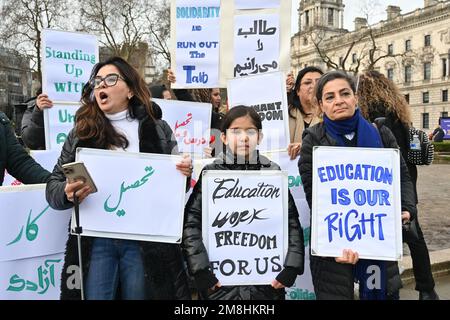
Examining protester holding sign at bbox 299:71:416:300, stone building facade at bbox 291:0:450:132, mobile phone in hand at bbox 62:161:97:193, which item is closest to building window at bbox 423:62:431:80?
stone building facade at bbox 291:0:450:132

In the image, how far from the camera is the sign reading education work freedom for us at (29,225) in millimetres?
2867

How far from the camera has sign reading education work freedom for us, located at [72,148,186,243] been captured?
2.56 meters

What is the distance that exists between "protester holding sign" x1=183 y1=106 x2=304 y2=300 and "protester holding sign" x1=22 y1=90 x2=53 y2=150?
196 centimetres

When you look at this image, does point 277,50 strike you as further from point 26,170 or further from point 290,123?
point 26,170

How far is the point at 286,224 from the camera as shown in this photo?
8.79ft

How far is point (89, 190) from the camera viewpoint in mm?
2453

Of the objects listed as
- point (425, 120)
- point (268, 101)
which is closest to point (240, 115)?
point (268, 101)

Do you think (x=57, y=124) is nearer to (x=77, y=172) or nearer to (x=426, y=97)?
(x=77, y=172)

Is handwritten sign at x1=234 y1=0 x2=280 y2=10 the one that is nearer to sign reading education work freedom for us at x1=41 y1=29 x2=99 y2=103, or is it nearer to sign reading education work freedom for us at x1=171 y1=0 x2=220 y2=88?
sign reading education work freedom for us at x1=171 y1=0 x2=220 y2=88

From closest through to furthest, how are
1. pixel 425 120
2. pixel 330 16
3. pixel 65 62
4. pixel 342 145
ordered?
1. pixel 342 145
2. pixel 65 62
3. pixel 425 120
4. pixel 330 16

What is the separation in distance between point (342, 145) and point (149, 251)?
1225mm

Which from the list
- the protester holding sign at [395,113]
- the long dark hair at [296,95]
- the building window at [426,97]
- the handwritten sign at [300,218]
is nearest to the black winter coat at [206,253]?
the handwritten sign at [300,218]

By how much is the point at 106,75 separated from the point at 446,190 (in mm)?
11279

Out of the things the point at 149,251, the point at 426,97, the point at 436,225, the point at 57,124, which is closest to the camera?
the point at 149,251
